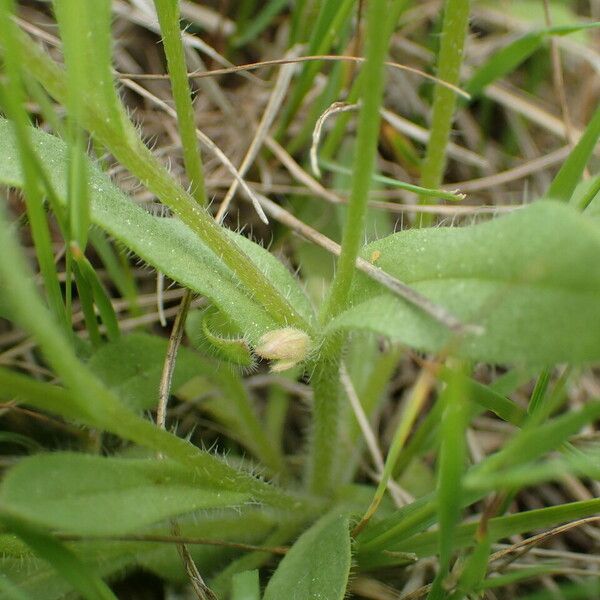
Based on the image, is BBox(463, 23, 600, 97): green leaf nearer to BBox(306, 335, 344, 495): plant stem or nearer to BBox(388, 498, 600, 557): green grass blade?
BBox(306, 335, 344, 495): plant stem

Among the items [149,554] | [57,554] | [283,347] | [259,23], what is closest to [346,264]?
[283,347]

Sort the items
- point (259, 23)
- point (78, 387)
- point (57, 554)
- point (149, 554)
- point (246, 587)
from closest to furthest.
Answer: point (78, 387) < point (57, 554) < point (246, 587) < point (149, 554) < point (259, 23)

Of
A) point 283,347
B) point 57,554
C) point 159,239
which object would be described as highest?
point 159,239

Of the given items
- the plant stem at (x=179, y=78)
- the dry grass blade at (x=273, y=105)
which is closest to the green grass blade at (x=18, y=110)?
the plant stem at (x=179, y=78)

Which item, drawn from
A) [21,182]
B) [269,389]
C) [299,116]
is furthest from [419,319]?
[299,116]

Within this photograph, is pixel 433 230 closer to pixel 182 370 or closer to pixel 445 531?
pixel 445 531

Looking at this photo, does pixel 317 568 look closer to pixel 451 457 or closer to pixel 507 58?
pixel 451 457
